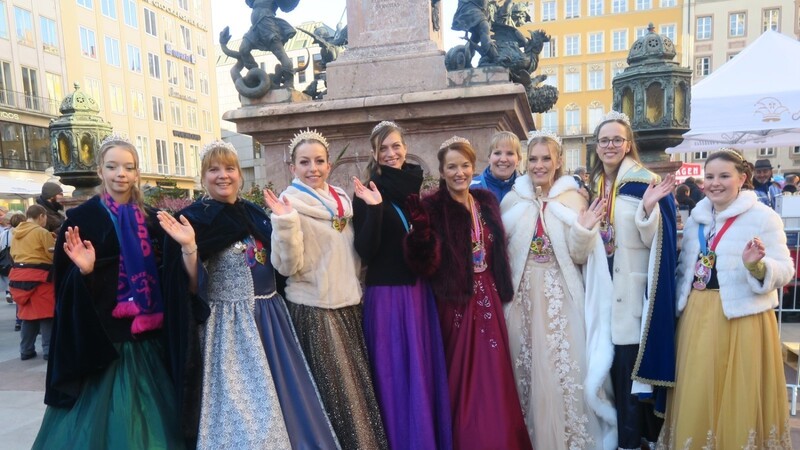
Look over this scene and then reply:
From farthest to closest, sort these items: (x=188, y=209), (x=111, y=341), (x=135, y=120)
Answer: (x=135, y=120), (x=188, y=209), (x=111, y=341)

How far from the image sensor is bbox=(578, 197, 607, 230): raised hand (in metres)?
2.91

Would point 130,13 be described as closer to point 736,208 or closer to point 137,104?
point 137,104

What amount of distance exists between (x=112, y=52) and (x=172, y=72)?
17.9 feet

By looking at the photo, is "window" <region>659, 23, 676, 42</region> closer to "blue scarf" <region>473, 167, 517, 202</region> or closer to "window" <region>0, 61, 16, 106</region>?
"window" <region>0, 61, 16, 106</region>

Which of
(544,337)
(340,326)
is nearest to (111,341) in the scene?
(340,326)

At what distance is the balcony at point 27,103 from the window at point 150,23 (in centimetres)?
943

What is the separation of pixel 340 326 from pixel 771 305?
2.26 meters

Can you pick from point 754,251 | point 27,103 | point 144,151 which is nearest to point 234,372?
point 754,251

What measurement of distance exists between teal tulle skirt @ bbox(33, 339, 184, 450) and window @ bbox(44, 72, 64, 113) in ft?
108

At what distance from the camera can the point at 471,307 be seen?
3.01 meters

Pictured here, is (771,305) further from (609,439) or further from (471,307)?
(471,307)

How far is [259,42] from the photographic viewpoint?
21.8 ft

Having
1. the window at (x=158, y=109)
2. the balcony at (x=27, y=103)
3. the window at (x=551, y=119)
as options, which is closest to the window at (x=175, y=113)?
the window at (x=158, y=109)

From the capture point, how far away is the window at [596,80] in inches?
1644
